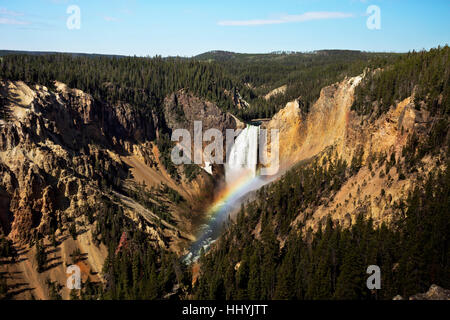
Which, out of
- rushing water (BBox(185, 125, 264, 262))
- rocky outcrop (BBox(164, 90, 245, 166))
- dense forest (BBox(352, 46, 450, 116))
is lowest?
rushing water (BBox(185, 125, 264, 262))

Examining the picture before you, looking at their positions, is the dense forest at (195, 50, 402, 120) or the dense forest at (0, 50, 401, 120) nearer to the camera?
the dense forest at (0, 50, 401, 120)

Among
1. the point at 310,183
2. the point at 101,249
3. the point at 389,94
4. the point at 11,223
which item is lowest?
the point at 101,249

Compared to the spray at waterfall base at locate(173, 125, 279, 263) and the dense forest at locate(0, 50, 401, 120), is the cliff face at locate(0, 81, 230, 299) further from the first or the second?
the dense forest at locate(0, 50, 401, 120)

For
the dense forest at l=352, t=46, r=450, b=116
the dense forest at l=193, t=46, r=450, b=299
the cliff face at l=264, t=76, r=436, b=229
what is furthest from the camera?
the dense forest at l=352, t=46, r=450, b=116

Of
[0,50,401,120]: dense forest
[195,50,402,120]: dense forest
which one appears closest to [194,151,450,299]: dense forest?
[195,50,402,120]: dense forest

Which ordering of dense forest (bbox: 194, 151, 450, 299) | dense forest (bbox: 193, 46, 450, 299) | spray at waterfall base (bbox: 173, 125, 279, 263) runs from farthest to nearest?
1. spray at waterfall base (bbox: 173, 125, 279, 263)
2. dense forest (bbox: 193, 46, 450, 299)
3. dense forest (bbox: 194, 151, 450, 299)

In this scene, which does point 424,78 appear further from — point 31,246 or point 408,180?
point 31,246

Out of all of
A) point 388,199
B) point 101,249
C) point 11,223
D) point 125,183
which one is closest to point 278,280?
point 388,199
